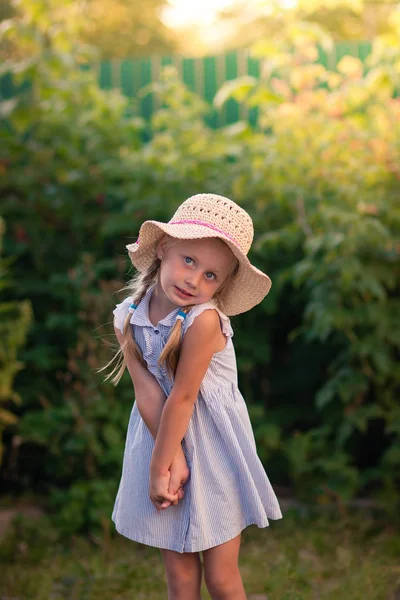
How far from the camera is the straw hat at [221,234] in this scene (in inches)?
81.4

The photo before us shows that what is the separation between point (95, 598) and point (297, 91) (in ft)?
9.08

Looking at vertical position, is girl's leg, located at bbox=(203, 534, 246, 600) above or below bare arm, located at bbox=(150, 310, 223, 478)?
below

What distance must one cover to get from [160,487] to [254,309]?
7.59 ft

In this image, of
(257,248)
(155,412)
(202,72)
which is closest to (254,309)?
(257,248)

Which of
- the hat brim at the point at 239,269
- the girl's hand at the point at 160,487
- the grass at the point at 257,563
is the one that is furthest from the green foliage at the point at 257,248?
the girl's hand at the point at 160,487

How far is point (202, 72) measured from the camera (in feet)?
19.9

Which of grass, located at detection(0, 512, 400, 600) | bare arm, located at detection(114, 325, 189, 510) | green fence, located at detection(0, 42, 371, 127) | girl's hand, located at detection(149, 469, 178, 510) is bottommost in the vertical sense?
grass, located at detection(0, 512, 400, 600)

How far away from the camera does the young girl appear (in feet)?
6.84

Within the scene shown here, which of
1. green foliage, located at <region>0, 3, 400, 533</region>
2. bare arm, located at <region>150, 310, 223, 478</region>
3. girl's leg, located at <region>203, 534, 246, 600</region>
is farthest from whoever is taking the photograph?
green foliage, located at <region>0, 3, 400, 533</region>

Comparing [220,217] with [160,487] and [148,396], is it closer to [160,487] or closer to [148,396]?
[148,396]

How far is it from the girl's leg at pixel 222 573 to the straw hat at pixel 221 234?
0.64m

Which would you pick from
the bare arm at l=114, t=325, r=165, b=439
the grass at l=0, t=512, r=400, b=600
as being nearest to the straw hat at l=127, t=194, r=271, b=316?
the bare arm at l=114, t=325, r=165, b=439

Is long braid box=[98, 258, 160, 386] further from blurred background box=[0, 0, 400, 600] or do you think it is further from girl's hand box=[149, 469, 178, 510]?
blurred background box=[0, 0, 400, 600]

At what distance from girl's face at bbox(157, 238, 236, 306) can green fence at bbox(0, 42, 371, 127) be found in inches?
150
